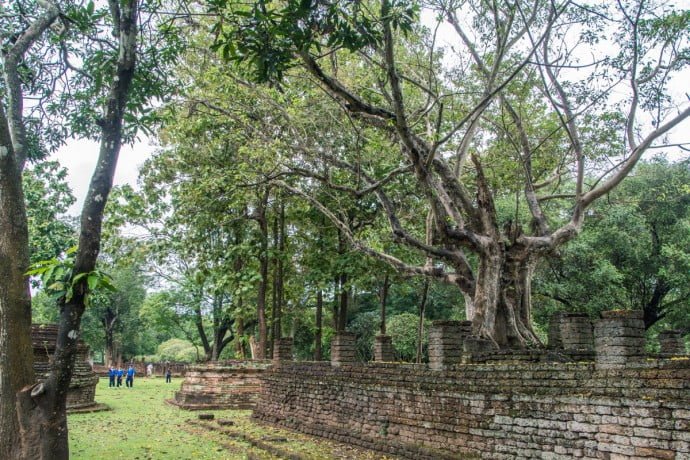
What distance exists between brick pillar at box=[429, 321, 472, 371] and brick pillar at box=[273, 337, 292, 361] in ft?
21.2

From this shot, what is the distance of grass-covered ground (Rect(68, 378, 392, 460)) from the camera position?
368 inches

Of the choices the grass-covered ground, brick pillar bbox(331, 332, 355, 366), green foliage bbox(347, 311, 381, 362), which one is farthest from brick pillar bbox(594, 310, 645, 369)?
green foliage bbox(347, 311, 381, 362)

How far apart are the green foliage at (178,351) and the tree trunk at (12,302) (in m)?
46.5

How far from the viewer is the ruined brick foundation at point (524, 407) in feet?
19.4

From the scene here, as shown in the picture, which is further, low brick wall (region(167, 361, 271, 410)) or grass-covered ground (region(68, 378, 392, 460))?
low brick wall (region(167, 361, 271, 410))

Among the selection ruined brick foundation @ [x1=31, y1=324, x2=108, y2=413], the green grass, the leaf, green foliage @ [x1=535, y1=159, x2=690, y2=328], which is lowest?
the green grass

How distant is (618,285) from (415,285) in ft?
28.6

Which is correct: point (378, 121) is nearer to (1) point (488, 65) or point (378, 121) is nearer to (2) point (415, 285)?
(1) point (488, 65)

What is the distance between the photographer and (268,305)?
77.5 feet

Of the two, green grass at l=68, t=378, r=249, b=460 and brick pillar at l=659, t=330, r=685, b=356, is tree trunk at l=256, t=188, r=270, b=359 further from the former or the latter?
brick pillar at l=659, t=330, r=685, b=356

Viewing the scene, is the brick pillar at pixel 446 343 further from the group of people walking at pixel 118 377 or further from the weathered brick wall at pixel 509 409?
the group of people walking at pixel 118 377

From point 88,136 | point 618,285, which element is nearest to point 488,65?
point 618,285

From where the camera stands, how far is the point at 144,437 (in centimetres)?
1130

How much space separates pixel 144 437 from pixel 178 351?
4416 centimetres
